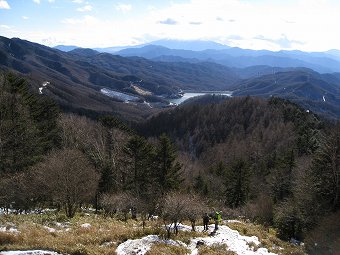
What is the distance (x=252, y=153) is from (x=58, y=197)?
10569 centimetres

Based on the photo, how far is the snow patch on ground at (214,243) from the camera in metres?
19.4

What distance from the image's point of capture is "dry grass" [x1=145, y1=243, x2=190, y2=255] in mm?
18719

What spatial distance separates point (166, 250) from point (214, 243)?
4.31 meters

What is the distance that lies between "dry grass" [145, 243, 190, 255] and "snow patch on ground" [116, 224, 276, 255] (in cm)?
35

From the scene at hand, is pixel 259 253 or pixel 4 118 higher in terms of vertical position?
pixel 4 118

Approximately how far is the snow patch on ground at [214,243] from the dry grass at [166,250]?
13.7 inches

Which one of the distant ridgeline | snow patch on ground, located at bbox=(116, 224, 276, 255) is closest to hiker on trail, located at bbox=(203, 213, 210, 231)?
snow patch on ground, located at bbox=(116, 224, 276, 255)

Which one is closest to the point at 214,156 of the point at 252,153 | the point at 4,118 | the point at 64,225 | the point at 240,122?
the point at 252,153

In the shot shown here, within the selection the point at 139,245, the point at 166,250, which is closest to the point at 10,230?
the point at 139,245

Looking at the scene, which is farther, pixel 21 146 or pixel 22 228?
pixel 21 146

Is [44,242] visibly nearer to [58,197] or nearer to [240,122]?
[58,197]

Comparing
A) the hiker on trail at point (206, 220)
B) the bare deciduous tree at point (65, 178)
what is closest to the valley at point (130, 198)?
the bare deciduous tree at point (65, 178)

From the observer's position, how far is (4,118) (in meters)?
44.0

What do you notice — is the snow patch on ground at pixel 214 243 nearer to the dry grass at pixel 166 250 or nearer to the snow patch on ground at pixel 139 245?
the snow patch on ground at pixel 139 245
